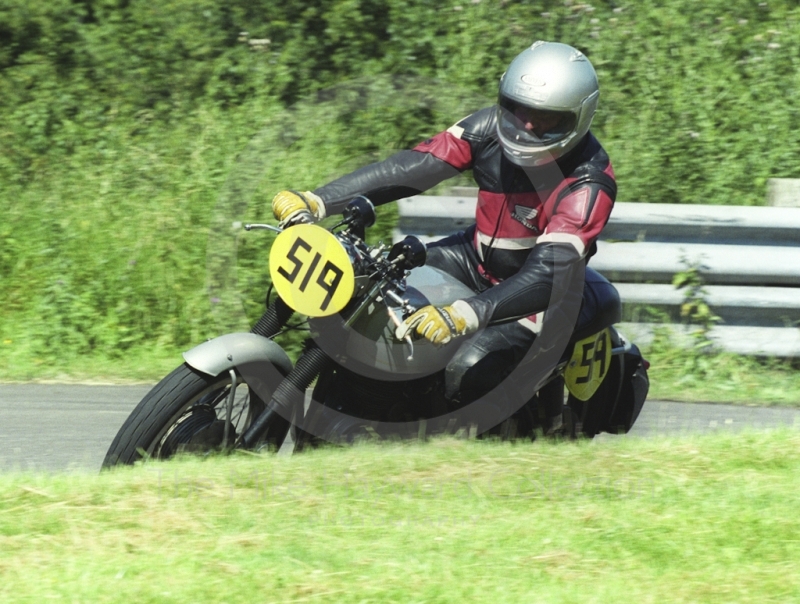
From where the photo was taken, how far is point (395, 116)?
7859 mm

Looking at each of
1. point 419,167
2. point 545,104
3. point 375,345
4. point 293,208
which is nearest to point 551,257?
point 545,104

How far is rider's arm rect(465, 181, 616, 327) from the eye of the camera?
12.9 ft

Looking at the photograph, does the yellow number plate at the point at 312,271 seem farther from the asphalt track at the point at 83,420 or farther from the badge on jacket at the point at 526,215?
the asphalt track at the point at 83,420

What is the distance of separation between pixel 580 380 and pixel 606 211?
2.69 ft

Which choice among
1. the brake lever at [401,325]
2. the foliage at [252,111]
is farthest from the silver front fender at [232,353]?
the foliage at [252,111]

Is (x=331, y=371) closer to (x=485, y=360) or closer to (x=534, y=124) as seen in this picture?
(x=485, y=360)

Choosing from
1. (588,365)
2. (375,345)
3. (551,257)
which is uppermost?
(551,257)

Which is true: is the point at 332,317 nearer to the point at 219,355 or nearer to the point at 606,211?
the point at 219,355

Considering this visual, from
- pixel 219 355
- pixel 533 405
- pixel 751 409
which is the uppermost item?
pixel 219 355

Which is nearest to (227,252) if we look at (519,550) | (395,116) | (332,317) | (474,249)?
(395,116)

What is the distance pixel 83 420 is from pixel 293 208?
74.5 inches

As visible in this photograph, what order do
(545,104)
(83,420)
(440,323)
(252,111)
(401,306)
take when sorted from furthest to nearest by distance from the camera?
(252,111)
(83,420)
(545,104)
(401,306)
(440,323)

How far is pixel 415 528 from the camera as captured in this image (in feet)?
10.9

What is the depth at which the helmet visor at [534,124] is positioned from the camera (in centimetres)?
410
